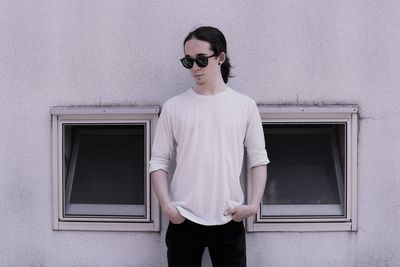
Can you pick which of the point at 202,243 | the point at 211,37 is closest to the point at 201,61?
the point at 211,37

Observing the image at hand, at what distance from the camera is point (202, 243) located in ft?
10.7

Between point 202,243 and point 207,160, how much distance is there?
46cm

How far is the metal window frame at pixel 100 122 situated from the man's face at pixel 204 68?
651 mm

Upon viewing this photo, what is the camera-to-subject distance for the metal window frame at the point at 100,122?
12.4 feet

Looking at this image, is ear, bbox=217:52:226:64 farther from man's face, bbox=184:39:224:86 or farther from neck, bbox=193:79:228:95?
neck, bbox=193:79:228:95

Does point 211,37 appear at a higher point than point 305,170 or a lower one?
higher

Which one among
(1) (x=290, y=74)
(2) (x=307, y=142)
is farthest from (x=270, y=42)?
(2) (x=307, y=142)

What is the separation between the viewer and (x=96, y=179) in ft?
13.1

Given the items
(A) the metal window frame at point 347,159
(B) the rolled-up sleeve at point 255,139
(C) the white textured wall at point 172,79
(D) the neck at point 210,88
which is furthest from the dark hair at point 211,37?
(A) the metal window frame at point 347,159

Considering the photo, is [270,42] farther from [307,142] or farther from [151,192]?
[151,192]

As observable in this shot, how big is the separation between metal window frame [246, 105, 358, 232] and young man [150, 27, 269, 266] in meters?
0.49

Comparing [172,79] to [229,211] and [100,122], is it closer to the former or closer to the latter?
[100,122]

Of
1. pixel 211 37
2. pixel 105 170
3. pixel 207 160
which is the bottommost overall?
pixel 105 170

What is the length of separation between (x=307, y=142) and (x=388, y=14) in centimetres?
96
